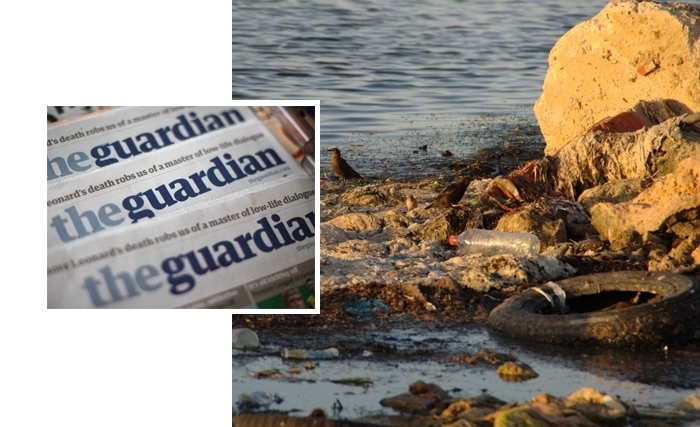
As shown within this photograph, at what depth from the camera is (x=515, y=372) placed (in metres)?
5.50

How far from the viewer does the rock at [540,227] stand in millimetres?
7594

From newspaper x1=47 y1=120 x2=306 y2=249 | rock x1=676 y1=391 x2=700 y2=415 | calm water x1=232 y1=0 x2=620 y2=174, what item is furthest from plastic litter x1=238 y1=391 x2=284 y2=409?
calm water x1=232 y1=0 x2=620 y2=174

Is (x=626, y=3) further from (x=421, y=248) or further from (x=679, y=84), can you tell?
(x=421, y=248)

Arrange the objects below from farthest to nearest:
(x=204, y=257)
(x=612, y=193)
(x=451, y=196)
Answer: (x=451, y=196) < (x=612, y=193) < (x=204, y=257)

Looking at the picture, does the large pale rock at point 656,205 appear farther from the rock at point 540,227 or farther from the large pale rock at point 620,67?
the large pale rock at point 620,67

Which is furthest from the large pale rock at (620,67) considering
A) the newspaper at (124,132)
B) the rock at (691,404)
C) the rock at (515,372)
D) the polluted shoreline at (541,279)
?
the newspaper at (124,132)

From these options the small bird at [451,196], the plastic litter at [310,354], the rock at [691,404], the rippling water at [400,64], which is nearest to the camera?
the rock at [691,404]

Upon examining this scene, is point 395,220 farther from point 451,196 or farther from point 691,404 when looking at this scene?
point 691,404

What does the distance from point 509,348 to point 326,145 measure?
6814mm

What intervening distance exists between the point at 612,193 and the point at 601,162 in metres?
0.46

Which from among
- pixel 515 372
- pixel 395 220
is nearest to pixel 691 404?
pixel 515 372

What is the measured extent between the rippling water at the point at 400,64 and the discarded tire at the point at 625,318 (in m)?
4.97

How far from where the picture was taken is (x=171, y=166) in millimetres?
4105

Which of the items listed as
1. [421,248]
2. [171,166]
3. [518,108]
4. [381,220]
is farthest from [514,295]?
[518,108]
